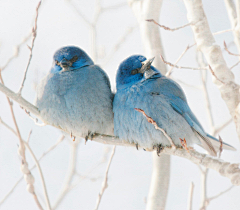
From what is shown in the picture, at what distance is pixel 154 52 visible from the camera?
9.61 feet

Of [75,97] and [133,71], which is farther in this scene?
[133,71]

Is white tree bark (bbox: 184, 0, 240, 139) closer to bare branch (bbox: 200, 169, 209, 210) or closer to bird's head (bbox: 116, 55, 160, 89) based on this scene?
bird's head (bbox: 116, 55, 160, 89)

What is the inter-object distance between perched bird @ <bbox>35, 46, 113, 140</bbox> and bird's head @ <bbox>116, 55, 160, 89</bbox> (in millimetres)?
138

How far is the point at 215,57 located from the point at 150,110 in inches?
21.7

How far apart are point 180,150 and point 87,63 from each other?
3.30 feet

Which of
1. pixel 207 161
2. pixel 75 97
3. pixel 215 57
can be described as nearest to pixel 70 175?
pixel 75 97

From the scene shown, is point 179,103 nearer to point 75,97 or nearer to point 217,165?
point 217,165

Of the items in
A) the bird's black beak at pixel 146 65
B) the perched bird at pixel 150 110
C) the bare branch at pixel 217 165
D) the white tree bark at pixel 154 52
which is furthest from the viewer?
the white tree bark at pixel 154 52

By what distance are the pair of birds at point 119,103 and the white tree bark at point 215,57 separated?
344 millimetres

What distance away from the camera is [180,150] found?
202 centimetres

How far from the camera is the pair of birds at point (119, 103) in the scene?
2150 mm

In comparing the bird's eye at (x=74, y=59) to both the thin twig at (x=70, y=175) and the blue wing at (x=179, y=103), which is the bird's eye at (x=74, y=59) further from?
the thin twig at (x=70, y=175)

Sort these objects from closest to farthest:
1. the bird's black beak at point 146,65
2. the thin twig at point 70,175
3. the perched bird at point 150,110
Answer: the perched bird at point 150,110 < the bird's black beak at point 146,65 < the thin twig at point 70,175

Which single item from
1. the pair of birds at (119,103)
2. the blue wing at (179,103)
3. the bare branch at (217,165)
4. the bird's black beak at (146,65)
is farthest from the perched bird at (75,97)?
the bare branch at (217,165)
